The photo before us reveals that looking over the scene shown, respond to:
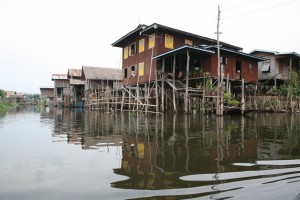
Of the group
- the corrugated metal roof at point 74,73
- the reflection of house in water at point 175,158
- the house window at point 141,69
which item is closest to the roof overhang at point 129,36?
the house window at point 141,69

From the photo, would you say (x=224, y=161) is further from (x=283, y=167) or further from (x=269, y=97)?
(x=269, y=97)

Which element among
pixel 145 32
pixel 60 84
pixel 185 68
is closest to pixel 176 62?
pixel 185 68

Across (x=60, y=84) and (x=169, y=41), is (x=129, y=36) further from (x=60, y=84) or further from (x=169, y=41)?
(x=60, y=84)

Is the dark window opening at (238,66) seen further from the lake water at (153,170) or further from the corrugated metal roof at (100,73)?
the corrugated metal roof at (100,73)

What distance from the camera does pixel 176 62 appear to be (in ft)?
80.2

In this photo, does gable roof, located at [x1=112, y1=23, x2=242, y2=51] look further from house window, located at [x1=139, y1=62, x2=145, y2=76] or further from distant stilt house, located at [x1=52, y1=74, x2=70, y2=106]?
distant stilt house, located at [x1=52, y1=74, x2=70, y2=106]

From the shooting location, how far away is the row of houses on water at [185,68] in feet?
68.2

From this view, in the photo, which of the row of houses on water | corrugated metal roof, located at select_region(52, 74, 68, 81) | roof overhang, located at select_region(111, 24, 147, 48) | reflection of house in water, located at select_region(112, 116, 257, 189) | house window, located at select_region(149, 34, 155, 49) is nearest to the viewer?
reflection of house in water, located at select_region(112, 116, 257, 189)

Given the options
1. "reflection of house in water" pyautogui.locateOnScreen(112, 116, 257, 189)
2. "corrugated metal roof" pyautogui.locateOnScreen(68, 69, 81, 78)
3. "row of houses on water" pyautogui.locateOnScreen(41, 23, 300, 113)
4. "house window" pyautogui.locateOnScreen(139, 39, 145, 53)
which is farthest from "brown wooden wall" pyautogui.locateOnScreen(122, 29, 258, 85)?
"corrugated metal roof" pyautogui.locateOnScreen(68, 69, 81, 78)

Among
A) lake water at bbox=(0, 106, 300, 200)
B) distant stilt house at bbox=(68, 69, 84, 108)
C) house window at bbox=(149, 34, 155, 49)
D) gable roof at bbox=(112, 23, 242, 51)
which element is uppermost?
gable roof at bbox=(112, 23, 242, 51)

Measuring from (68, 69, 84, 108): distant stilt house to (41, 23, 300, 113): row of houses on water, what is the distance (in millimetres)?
12468

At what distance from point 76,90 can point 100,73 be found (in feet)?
30.8

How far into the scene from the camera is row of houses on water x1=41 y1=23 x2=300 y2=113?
68.2 feet

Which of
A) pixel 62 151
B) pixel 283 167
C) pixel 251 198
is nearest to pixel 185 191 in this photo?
pixel 251 198
